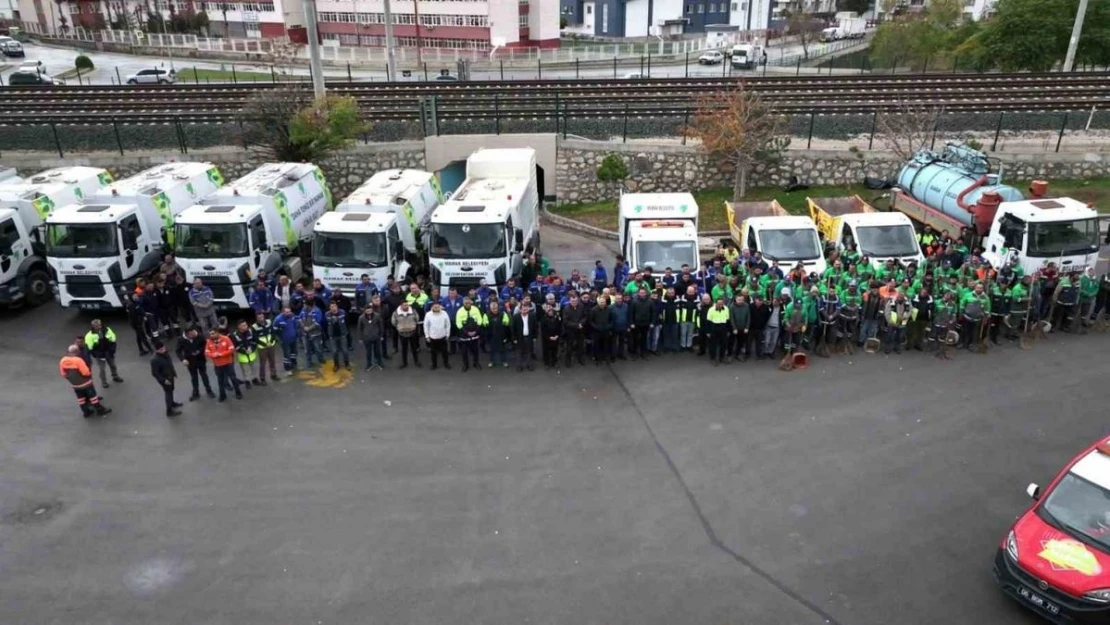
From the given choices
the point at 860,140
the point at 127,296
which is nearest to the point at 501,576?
the point at 127,296

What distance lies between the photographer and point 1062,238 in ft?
52.3

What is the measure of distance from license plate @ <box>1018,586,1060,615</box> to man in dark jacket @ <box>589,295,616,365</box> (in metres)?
7.84

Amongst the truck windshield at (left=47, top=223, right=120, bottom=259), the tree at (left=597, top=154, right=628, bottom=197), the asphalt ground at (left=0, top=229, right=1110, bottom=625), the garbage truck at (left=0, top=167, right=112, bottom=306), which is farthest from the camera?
the tree at (left=597, top=154, right=628, bottom=197)

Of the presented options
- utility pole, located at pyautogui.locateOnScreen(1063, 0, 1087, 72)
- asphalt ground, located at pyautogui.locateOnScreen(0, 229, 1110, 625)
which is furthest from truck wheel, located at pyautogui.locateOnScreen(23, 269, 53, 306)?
utility pole, located at pyautogui.locateOnScreen(1063, 0, 1087, 72)

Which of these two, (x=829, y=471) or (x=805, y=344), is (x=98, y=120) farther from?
(x=829, y=471)

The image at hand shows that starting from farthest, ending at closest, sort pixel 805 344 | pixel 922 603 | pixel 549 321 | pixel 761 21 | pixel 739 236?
pixel 761 21
pixel 739 236
pixel 805 344
pixel 549 321
pixel 922 603

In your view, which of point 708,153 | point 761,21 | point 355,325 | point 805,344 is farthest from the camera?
point 761,21

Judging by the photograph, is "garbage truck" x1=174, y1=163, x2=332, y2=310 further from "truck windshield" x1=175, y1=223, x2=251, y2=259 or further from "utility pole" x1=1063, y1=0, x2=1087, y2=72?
"utility pole" x1=1063, y1=0, x2=1087, y2=72

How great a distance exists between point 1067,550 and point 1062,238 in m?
10.6

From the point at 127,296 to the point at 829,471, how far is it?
45.9 ft

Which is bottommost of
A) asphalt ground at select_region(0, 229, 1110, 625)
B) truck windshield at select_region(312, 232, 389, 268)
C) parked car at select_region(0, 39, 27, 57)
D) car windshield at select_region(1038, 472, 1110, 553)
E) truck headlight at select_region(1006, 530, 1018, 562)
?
asphalt ground at select_region(0, 229, 1110, 625)

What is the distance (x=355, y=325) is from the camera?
16766 millimetres

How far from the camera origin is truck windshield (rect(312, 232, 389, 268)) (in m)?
15.9

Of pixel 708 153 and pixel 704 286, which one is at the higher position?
pixel 708 153
